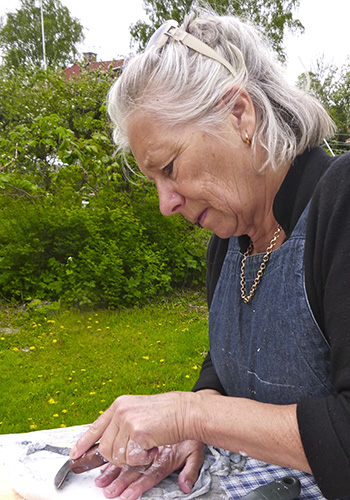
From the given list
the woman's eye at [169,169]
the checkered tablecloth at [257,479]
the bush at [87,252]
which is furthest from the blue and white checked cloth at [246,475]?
the bush at [87,252]

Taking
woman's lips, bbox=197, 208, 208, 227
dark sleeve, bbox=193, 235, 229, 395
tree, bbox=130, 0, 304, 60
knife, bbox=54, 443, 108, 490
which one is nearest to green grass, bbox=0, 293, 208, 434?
dark sleeve, bbox=193, 235, 229, 395

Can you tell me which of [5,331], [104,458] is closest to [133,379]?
[5,331]

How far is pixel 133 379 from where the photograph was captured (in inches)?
151

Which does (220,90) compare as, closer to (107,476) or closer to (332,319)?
(332,319)

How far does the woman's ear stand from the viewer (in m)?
1.27

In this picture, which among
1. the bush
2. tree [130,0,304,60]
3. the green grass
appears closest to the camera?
the green grass

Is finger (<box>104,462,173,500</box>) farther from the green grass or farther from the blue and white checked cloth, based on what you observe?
the green grass

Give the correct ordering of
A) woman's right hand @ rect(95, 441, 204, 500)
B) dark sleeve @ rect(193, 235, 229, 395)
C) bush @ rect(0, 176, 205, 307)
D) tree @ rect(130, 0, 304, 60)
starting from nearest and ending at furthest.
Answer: woman's right hand @ rect(95, 441, 204, 500) < dark sleeve @ rect(193, 235, 229, 395) < bush @ rect(0, 176, 205, 307) < tree @ rect(130, 0, 304, 60)

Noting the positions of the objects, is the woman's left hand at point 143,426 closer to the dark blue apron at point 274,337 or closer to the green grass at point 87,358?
the dark blue apron at point 274,337

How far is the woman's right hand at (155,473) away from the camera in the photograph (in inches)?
48.8

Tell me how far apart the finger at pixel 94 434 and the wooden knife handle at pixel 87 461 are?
0.01 meters

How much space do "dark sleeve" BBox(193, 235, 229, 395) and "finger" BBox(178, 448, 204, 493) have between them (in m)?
0.27

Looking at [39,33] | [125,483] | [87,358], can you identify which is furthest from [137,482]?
[39,33]

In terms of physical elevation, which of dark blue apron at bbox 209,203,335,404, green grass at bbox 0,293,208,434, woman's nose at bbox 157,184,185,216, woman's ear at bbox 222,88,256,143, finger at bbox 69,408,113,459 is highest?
woman's ear at bbox 222,88,256,143
